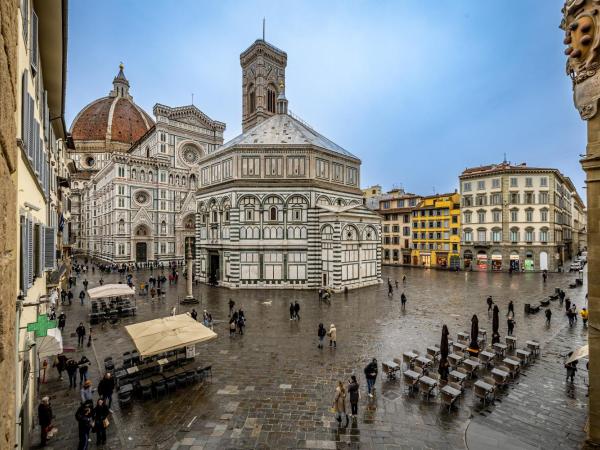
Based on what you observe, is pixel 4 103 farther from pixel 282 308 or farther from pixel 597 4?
pixel 282 308

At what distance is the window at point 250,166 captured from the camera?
3400cm

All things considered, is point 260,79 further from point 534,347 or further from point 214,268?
point 534,347

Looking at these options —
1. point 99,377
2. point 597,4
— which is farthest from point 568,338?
point 99,377

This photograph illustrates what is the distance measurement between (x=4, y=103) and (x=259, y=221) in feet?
102

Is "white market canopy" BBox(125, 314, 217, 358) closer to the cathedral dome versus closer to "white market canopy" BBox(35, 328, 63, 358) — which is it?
"white market canopy" BBox(35, 328, 63, 358)

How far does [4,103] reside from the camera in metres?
2.22

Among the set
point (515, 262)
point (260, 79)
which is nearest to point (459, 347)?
point (515, 262)

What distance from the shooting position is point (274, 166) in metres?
34.2

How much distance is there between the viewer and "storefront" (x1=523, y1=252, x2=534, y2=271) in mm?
44750

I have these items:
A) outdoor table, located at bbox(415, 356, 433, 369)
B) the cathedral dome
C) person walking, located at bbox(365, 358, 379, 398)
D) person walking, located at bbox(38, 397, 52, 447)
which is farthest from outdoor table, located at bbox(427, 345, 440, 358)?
the cathedral dome

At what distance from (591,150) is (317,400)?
940cm

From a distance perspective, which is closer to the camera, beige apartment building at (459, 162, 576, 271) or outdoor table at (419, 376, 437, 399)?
outdoor table at (419, 376, 437, 399)

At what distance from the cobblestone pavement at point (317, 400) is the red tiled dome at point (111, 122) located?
233 ft

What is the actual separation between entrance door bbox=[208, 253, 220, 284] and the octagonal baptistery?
53868mm
